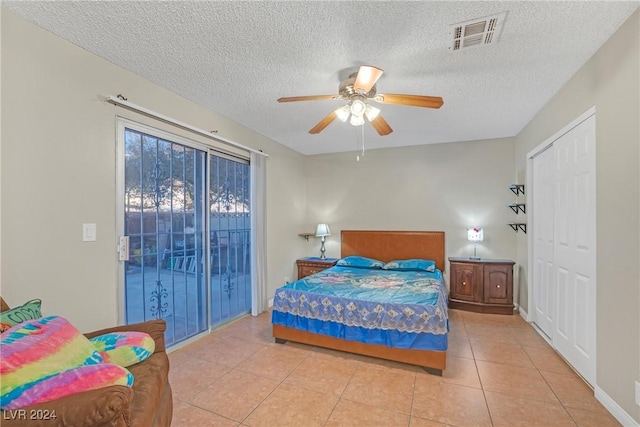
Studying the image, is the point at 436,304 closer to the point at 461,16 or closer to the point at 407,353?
the point at 407,353

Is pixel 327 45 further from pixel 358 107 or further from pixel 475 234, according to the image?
pixel 475 234

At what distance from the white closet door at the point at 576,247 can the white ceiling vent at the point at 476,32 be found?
110 cm

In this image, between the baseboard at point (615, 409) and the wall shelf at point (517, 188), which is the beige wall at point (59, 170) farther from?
the wall shelf at point (517, 188)

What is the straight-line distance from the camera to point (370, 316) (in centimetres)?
265

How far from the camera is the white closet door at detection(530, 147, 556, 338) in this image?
9.86 feet

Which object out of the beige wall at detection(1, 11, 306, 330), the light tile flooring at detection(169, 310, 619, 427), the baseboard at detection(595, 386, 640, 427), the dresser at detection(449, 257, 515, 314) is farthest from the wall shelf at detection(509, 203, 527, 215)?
the beige wall at detection(1, 11, 306, 330)

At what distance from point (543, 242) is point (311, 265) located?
10.4 feet

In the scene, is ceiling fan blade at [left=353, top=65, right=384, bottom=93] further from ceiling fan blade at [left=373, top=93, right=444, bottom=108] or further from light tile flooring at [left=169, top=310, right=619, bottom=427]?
light tile flooring at [left=169, top=310, right=619, bottom=427]

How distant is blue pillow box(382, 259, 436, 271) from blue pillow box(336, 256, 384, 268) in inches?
5.0

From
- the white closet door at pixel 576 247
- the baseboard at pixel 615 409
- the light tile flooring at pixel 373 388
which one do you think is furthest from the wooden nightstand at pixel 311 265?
the baseboard at pixel 615 409

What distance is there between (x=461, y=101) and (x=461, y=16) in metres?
1.42

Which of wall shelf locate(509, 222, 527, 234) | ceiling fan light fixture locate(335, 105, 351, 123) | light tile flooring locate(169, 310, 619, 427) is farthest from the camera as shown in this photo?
wall shelf locate(509, 222, 527, 234)

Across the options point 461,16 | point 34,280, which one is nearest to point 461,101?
point 461,16

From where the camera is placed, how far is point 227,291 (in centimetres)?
371
